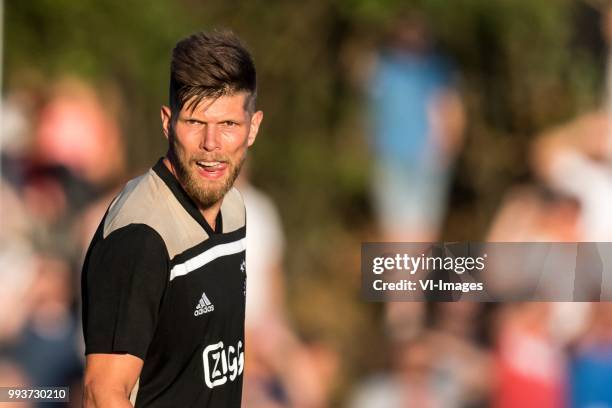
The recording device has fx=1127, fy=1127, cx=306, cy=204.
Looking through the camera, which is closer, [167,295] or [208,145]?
[167,295]

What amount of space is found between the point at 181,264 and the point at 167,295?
0.08 metres

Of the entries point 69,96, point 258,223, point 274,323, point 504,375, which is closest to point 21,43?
point 69,96

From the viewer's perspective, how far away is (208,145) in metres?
2.56

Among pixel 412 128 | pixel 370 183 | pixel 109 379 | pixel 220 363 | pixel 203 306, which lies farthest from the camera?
pixel 370 183

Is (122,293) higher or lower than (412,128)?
lower

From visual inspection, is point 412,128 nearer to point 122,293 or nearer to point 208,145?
point 208,145

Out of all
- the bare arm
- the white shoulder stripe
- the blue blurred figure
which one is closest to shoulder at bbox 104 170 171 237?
the white shoulder stripe

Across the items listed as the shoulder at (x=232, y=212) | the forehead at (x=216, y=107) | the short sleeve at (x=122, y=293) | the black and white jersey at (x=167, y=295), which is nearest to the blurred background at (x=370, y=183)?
the shoulder at (x=232, y=212)

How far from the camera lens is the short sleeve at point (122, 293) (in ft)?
7.64

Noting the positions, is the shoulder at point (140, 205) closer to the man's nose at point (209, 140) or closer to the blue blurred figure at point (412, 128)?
the man's nose at point (209, 140)

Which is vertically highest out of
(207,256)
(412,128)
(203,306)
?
(412,128)

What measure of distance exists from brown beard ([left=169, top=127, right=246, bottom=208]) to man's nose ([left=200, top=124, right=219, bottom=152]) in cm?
3

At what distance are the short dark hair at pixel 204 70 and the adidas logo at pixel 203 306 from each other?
1.41 feet

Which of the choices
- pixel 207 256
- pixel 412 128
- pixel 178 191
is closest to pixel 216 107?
pixel 178 191
